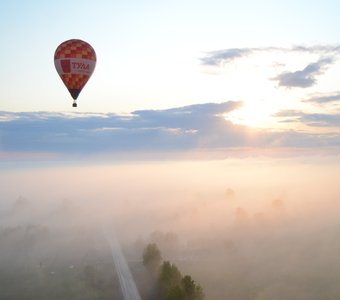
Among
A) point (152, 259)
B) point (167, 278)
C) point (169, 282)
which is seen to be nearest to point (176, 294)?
point (169, 282)

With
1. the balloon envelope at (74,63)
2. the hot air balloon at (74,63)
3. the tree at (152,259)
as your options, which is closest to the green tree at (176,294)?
the tree at (152,259)

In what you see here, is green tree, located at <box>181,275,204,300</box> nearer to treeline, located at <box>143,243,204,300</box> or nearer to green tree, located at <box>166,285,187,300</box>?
treeline, located at <box>143,243,204,300</box>

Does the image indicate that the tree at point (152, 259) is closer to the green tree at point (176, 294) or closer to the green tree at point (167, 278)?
the green tree at point (167, 278)

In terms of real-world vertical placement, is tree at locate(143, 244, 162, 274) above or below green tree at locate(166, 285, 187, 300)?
below

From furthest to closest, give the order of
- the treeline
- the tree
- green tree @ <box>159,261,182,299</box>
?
the tree
green tree @ <box>159,261,182,299</box>
the treeline

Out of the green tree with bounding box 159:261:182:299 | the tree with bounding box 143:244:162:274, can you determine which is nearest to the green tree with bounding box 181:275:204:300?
the green tree with bounding box 159:261:182:299

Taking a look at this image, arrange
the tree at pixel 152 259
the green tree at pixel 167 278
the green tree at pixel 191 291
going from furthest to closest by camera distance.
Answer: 1. the tree at pixel 152 259
2. the green tree at pixel 167 278
3. the green tree at pixel 191 291

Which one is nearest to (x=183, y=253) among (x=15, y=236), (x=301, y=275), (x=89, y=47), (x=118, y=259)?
(x=118, y=259)

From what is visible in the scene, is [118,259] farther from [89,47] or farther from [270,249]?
[89,47]
